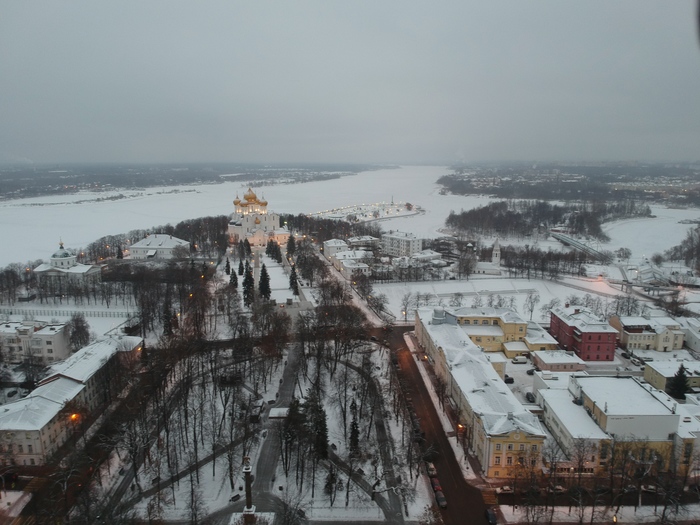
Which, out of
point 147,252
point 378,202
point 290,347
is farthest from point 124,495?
point 378,202

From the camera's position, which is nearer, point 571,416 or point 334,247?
point 571,416

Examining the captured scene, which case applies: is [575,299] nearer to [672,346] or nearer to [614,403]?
[672,346]

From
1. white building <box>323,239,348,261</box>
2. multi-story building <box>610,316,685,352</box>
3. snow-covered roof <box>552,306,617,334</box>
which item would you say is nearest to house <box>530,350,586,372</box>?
snow-covered roof <box>552,306,617,334</box>

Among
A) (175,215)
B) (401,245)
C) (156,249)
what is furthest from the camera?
(175,215)

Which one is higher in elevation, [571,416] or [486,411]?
[486,411]

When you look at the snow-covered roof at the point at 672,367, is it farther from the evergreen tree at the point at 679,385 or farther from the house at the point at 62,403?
the house at the point at 62,403

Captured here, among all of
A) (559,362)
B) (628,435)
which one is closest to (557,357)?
(559,362)

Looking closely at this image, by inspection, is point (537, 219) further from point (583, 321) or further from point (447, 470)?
point (447, 470)

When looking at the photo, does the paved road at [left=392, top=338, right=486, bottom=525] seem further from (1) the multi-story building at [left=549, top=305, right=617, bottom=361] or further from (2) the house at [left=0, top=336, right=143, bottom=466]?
(2) the house at [left=0, top=336, right=143, bottom=466]
